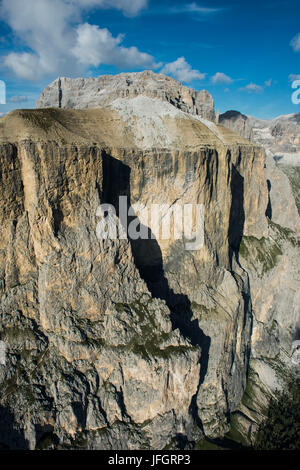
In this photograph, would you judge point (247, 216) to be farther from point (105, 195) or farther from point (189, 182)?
point (105, 195)

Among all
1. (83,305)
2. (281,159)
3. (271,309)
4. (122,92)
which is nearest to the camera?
(83,305)

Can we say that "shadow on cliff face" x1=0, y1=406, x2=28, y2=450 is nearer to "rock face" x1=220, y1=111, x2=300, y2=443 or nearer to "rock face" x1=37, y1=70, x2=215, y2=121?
"rock face" x1=220, y1=111, x2=300, y2=443

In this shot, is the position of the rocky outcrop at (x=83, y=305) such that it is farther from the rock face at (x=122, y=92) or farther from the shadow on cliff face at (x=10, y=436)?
the rock face at (x=122, y=92)

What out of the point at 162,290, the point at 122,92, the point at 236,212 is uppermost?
the point at 122,92

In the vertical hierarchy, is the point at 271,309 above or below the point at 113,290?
below

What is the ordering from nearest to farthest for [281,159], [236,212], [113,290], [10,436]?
1. [10,436]
2. [113,290]
3. [236,212]
4. [281,159]

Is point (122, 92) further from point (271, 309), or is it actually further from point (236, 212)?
point (271, 309)

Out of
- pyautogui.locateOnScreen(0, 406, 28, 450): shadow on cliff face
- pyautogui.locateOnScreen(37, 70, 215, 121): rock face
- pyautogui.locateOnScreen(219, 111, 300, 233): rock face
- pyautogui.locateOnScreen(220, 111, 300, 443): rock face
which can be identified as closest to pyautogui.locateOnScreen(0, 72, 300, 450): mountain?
pyautogui.locateOnScreen(0, 406, 28, 450): shadow on cliff face

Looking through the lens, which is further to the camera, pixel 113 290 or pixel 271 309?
pixel 271 309

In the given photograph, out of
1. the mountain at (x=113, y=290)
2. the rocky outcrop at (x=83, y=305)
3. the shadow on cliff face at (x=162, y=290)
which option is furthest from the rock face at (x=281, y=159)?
the shadow on cliff face at (x=162, y=290)

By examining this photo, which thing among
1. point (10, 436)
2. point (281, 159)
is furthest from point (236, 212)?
point (281, 159)
